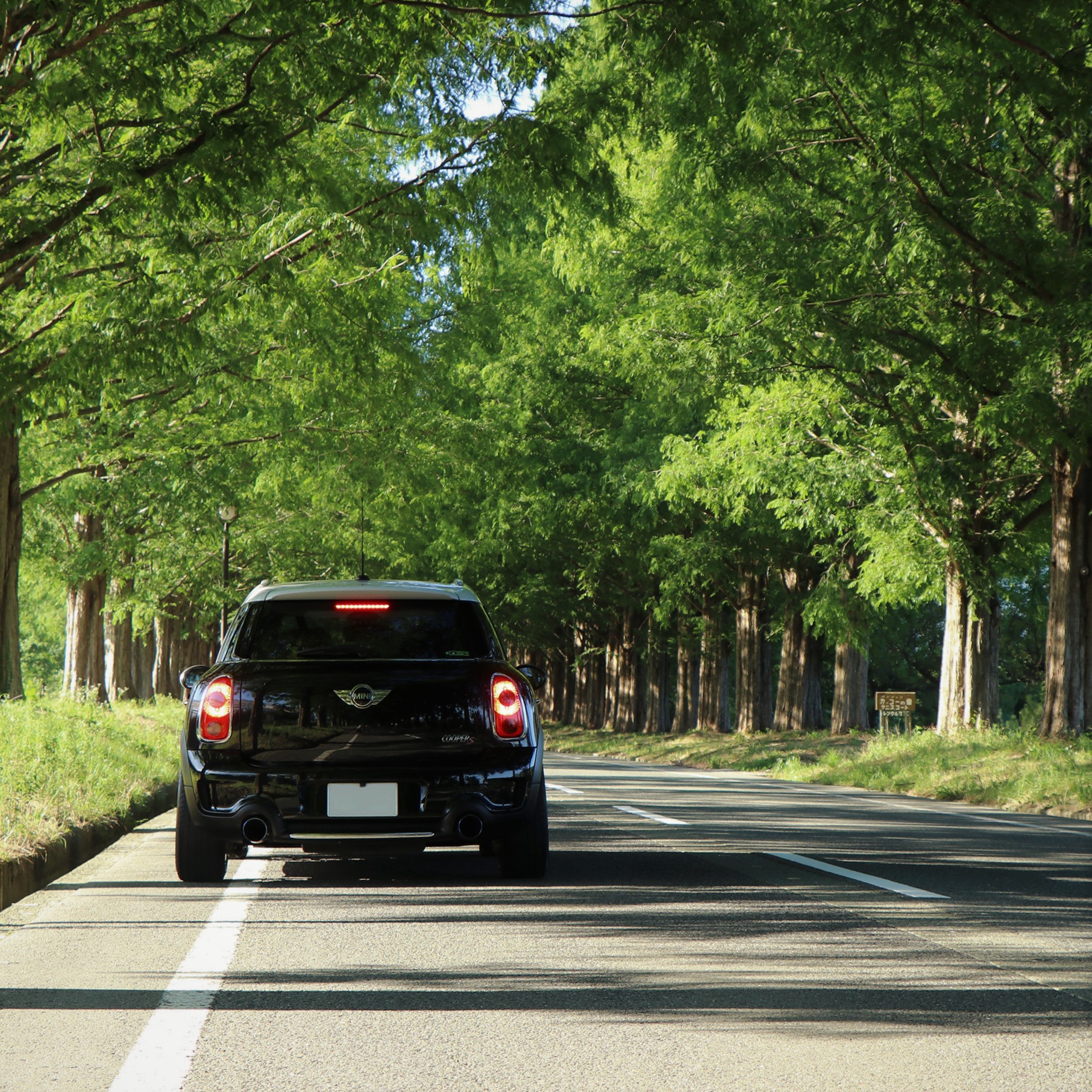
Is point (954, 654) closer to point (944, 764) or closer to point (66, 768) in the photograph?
point (944, 764)

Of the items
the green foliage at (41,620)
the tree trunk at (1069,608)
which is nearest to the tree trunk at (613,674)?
the green foliage at (41,620)

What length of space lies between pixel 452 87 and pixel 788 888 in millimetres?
6847

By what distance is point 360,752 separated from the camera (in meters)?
8.20

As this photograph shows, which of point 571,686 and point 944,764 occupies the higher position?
point 944,764

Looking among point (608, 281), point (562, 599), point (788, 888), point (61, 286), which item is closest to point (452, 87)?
point (61, 286)

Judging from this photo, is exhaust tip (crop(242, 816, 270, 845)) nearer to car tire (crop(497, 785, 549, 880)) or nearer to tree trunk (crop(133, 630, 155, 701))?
car tire (crop(497, 785, 549, 880))

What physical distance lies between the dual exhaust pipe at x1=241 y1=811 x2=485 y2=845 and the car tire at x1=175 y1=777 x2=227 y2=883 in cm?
51

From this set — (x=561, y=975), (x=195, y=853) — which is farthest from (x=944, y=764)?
(x=561, y=975)

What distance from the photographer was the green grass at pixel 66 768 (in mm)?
10141

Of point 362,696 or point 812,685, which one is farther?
point 812,685

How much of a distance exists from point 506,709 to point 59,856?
3484 mm

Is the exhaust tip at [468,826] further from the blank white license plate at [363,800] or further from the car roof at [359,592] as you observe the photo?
the car roof at [359,592]

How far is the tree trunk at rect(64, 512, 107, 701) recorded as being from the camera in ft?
95.9

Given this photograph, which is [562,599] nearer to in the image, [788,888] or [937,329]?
[937,329]
